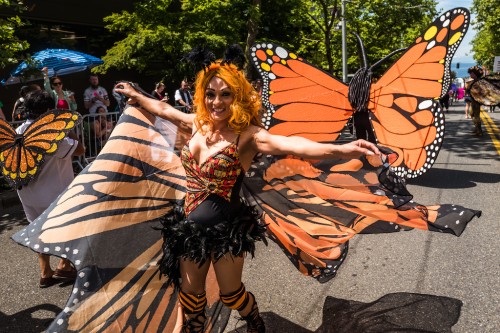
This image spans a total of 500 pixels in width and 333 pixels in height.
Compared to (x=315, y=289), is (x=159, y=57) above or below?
above

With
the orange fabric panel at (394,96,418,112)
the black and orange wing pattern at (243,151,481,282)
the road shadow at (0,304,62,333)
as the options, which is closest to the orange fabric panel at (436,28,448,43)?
the orange fabric panel at (394,96,418,112)

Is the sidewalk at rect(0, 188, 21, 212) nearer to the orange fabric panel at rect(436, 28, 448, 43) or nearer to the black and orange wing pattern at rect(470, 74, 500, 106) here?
the orange fabric panel at rect(436, 28, 448, 43)

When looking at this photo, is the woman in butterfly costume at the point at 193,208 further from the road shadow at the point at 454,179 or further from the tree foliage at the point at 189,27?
the tree foliage at the point at 189,27

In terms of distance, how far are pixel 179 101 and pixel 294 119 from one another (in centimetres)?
644

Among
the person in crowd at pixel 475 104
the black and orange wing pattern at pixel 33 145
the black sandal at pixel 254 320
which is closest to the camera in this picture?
the black sandal at pixel 254 320

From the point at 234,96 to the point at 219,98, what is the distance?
93 millimetres

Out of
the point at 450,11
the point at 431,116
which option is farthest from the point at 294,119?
the point at 450,11

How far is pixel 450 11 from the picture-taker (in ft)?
17.9

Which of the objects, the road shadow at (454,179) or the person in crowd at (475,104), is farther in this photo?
the person in crowd at (475,104)

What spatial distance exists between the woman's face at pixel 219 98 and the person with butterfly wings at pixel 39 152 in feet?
6.00

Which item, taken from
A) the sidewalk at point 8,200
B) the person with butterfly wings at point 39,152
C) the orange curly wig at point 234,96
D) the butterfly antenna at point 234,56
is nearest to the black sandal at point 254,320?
the orange curly wig at point 234,96

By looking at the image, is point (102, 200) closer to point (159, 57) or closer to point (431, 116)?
point (431, 116)

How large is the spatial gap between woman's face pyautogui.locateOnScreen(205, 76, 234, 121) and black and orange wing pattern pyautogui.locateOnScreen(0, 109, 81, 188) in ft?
5.96

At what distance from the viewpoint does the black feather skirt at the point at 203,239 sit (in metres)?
2.67
